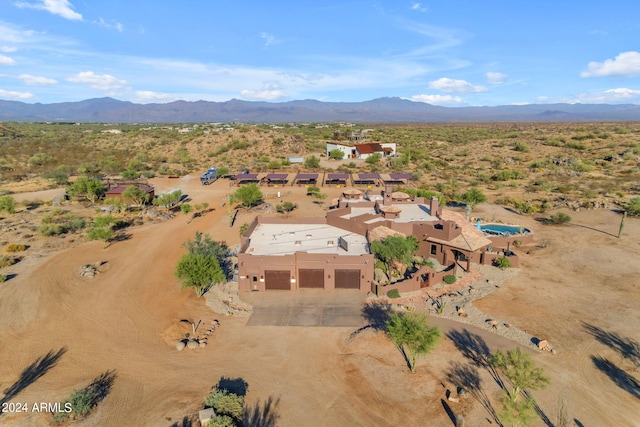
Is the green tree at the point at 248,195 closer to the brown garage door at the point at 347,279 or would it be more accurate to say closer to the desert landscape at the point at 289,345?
the desert landscape at the point at 289,345

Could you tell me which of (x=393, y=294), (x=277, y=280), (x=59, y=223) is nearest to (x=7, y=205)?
(x=59, y=223)

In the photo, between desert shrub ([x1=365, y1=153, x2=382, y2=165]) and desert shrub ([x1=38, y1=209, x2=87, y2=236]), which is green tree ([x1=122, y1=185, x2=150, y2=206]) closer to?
desert shrub ([x1=38, y1=209, x2=87, y2=236])

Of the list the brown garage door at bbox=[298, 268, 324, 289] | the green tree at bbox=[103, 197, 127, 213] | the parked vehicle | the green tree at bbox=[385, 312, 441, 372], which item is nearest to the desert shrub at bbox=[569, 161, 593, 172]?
the brown garage door at bbox=[298, 268, 324, 289]

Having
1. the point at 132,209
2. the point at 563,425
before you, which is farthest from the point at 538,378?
the point at 132,209

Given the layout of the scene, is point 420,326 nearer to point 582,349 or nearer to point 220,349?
point 582,349

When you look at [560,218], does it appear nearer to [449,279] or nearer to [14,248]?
[449,279]

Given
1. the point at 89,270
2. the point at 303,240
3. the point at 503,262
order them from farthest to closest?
1. the point at 303,240
2. the point at 503,262
3. the point at 89,270

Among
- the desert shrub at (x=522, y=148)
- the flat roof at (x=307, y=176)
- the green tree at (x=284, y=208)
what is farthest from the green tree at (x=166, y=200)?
the desert shrub at (x=522, y=148)
